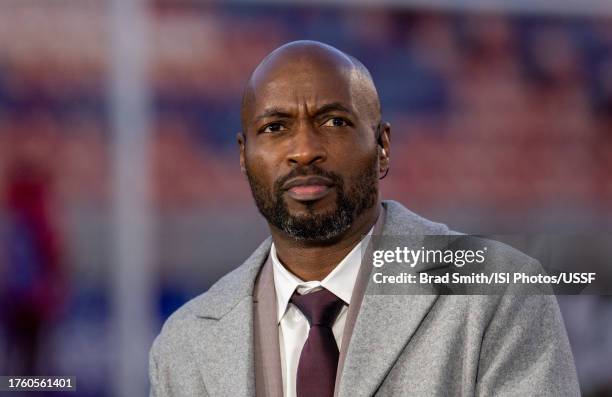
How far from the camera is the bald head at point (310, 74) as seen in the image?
1.95m

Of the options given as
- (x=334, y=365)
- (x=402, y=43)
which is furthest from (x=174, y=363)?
(x=402, y=43)

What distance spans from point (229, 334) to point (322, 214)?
13.7 inches

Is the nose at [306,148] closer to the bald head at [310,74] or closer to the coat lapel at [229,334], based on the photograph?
the bald head at [310,74]

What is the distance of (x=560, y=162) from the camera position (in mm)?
5680

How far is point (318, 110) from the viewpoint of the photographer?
1916mm

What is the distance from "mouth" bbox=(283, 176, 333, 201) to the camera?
187cm

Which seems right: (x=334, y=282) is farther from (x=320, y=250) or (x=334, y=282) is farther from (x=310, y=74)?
(x=310, y=74)

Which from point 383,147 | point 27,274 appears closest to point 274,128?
point 383,147

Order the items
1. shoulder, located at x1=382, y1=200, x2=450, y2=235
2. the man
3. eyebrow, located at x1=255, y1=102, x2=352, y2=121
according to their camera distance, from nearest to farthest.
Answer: the man, eyebrow, located at x1=255, y1=102, x2=352, y2=121, shoulder, located at x1=382, y1=200, x2=450, y2=235

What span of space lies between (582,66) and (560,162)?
645mm

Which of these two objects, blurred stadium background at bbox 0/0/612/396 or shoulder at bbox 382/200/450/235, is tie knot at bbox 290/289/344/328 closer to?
shoulder at bbox 382/200/450/235

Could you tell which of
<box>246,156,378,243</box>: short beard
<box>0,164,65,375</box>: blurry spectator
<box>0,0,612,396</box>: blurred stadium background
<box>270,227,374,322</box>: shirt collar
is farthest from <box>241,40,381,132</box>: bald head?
<box>0,164,65,375</box>: blurry spectator

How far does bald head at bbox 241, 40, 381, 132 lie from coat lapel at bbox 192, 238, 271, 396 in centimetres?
35

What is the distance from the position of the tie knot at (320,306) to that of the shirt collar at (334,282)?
0.6 inches
